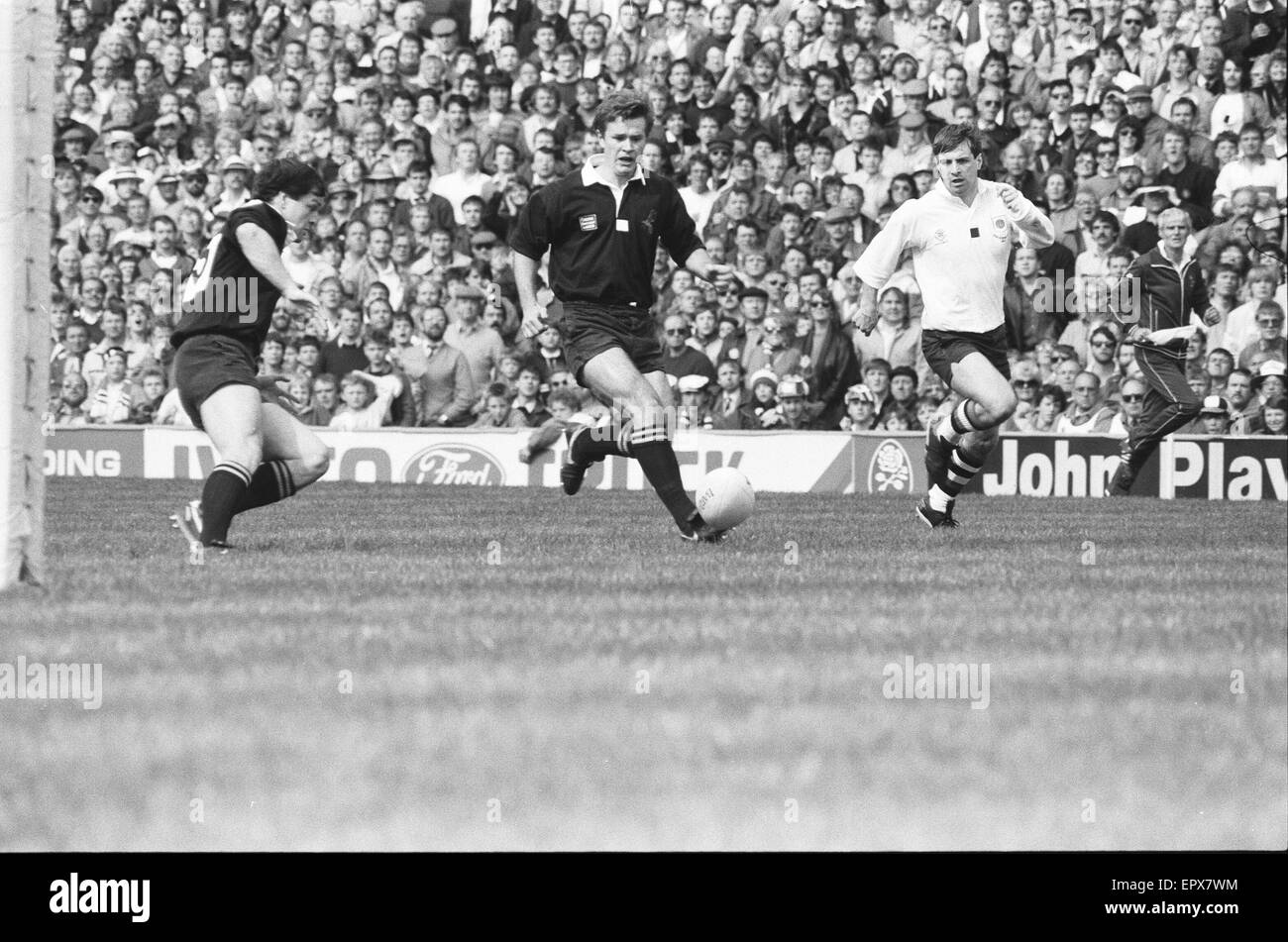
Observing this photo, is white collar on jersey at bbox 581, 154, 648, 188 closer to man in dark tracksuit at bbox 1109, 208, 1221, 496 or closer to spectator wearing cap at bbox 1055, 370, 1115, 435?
man in dark tracksuit at bbox 1109, 208, 1221, 496

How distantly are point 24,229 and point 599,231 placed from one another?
406cm

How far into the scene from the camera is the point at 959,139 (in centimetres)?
1230

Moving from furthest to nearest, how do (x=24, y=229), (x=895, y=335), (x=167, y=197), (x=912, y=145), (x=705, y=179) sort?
(x=167, y=197)
(x=705, y=179)
(x=912, y=145)
(x=895, y=335)
(x=24, y=229)

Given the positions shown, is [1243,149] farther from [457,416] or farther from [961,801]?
[961,801]

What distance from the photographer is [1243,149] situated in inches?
734

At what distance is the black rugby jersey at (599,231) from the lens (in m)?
11.4

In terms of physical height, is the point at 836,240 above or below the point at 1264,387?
above

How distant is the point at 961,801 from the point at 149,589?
4.91 m

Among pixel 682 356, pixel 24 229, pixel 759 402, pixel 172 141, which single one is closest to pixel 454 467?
pixel 682 356

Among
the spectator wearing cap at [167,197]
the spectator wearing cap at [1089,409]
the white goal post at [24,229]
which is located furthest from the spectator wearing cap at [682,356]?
the white goal post at [24,229]

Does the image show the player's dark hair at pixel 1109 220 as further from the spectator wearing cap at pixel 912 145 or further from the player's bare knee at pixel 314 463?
the player's bare knee at pixel 314 463

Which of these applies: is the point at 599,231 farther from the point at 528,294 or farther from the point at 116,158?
the point at 116,158

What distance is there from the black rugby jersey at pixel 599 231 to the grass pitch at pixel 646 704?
149cm

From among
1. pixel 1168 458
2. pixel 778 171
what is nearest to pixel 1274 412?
pixel 1168 458
